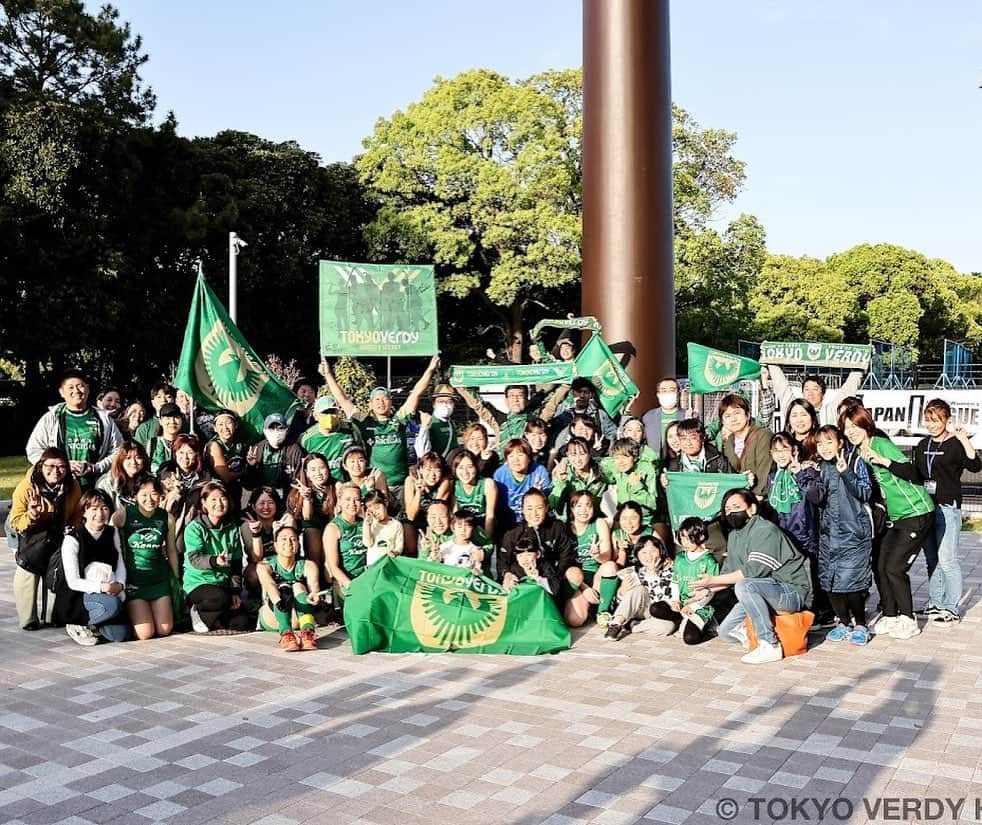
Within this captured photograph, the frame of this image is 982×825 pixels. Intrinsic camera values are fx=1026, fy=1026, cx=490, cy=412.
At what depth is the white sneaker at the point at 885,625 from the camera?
7.77m

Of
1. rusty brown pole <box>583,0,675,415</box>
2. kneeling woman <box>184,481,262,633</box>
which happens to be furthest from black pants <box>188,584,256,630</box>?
rusty brown pole <box>583,0,675,415</box>

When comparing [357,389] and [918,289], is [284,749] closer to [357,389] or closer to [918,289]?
[357,389]

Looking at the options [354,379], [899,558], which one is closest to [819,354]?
[899,558]

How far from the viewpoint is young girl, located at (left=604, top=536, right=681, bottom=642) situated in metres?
7.71

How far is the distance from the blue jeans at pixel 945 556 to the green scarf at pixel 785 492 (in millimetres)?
1198

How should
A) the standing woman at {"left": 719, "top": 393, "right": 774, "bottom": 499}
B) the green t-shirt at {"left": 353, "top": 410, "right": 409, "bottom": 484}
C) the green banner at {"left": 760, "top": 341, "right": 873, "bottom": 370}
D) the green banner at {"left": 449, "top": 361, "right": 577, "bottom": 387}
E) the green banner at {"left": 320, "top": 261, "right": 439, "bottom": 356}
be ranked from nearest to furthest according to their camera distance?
the standing woman at {"left": 719, "top": 393, "right": 774, "bottom": 499}
the green t-shirt at {"left": 353, "top": 410, "right": 409, "bottom": 484}
the green banner at {"left": 449, "top": 361, "right": 577, "bottom": 387}
the green banner at {"left": 320, "top": 261, "right": 439, "bottom": 356}
the green banner at {"left": 760, "top": 341, "right": 873, "bottom": 370}

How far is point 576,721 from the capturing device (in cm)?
567

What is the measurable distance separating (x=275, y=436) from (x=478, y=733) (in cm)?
396

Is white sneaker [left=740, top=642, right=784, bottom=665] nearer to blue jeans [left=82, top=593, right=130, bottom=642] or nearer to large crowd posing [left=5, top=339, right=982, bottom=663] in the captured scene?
large crowd posing [left=5, top=339, right=982, bottom=663]

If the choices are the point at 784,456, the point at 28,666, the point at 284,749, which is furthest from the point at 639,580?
the point at 28,666

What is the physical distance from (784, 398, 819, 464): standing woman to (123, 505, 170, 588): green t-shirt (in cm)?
491

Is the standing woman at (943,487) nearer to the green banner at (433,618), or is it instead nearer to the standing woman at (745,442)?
the standing woman at (745,442)

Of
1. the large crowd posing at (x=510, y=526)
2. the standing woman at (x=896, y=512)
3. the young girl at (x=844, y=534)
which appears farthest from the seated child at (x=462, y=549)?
the standing woman at (x=896, y=512)

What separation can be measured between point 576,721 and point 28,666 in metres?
3.85
